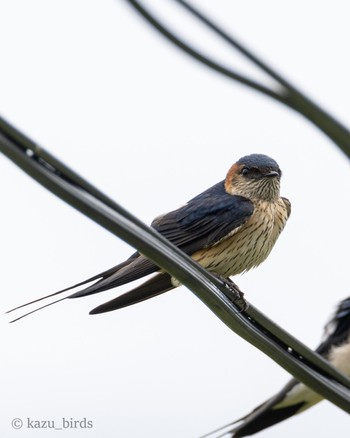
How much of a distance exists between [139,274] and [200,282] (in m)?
2.36

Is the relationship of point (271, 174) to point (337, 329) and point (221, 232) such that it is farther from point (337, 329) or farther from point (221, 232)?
point (337, 329)

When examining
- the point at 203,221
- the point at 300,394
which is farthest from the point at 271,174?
the point at 300,394

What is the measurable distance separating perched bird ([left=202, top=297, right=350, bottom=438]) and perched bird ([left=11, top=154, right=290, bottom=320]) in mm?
678

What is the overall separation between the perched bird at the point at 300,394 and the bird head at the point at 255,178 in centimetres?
109

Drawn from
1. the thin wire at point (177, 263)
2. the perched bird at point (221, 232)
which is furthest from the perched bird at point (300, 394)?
the thin wire at point (177, 263)

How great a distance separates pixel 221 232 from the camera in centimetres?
478

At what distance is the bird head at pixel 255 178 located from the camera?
5.15 meters

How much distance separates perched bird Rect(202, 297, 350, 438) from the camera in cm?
341

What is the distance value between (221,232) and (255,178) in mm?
623

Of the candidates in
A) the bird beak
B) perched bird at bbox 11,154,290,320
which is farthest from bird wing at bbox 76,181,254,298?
the bird beak

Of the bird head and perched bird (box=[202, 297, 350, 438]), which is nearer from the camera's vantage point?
perched bird (box=[202, 297, 350, 438])

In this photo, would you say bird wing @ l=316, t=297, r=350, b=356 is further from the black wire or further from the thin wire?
the black wire

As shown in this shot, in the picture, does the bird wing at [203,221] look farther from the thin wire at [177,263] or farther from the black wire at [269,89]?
the black wire at [269,89]

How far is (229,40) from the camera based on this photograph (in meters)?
1.13
